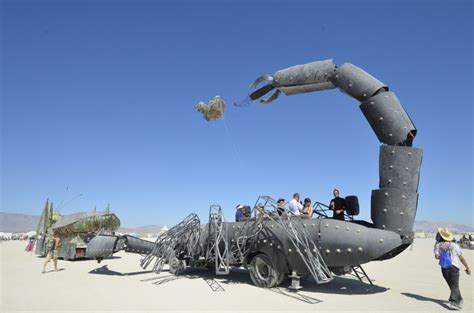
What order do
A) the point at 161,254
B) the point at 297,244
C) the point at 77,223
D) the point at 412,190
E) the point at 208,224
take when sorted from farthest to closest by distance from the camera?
the point at 77,223 < the point at 161,254 < the point at 208,224 < the point at 297,244 < the point at 412,190

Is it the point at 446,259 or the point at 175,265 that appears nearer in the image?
the point at 446,259

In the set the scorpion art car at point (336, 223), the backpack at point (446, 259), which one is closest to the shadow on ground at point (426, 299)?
the backpack at point (446, 259)

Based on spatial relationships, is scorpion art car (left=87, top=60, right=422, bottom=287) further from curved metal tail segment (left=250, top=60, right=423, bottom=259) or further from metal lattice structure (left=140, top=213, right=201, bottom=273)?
metal lattice structure (left=140, top=213, right=201, bottom=273)

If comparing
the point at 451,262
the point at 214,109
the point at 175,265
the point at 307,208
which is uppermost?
the point at 214,109

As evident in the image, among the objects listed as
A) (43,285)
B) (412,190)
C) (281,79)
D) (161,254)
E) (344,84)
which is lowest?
(43,285)

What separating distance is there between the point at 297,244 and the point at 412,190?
3.57m

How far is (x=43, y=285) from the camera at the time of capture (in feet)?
40.2

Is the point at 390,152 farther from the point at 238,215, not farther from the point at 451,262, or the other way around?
the point at 238,215

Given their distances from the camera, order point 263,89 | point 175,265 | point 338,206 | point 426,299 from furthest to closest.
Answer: point 175,265
point 263,89
point 338,206
point 426,299

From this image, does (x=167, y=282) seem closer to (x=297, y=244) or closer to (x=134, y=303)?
(x=134, y=303)

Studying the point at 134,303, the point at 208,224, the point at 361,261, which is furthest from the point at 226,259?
the point at 361,261

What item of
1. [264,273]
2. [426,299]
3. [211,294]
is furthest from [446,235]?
[211,294]

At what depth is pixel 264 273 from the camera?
11.8 m

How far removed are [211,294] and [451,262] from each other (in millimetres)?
6496
